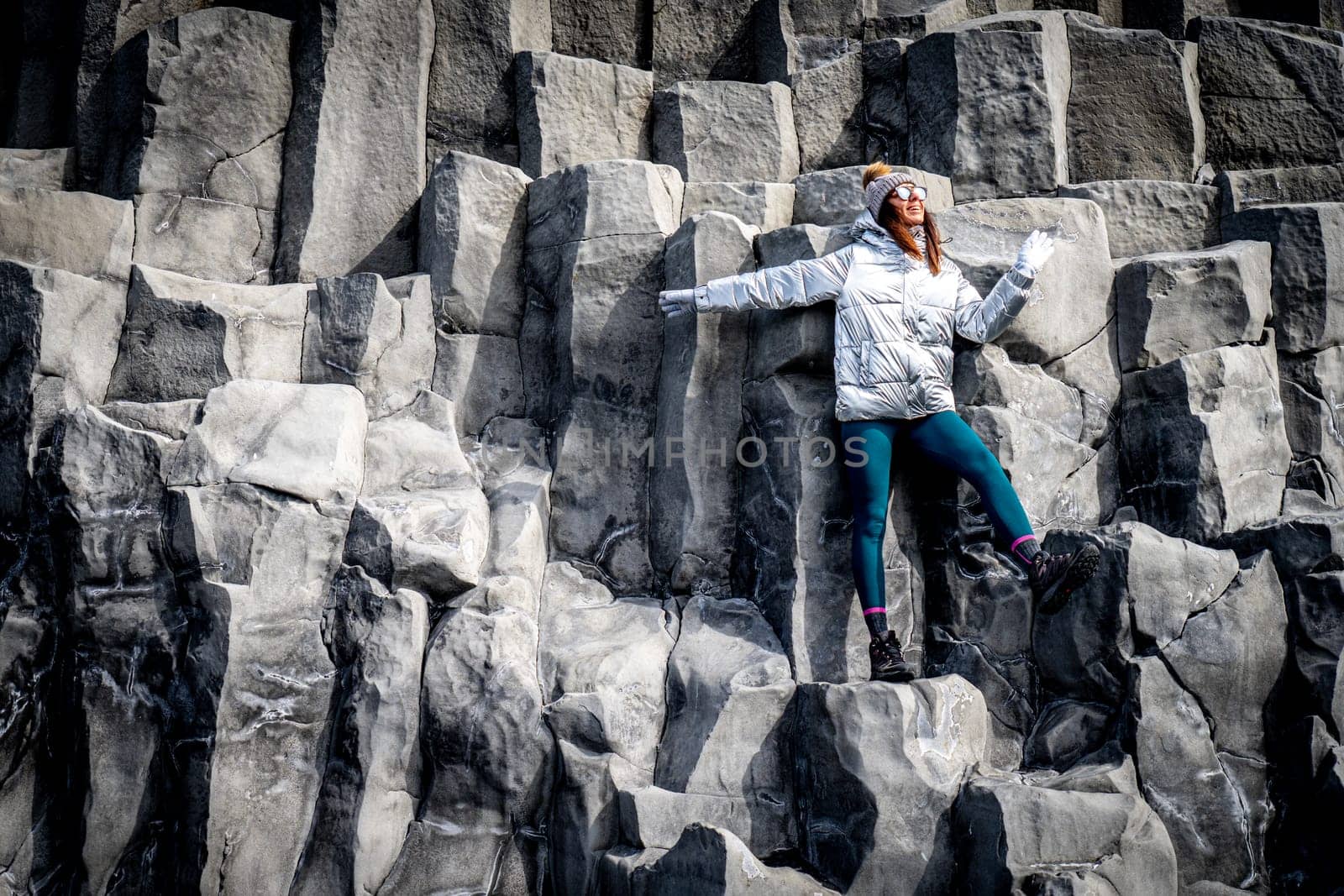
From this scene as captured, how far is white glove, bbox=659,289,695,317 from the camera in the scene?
531 centimetres

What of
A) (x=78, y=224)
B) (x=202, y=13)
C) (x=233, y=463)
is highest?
(x=202, y=13)

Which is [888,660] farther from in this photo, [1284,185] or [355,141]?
[355,141]

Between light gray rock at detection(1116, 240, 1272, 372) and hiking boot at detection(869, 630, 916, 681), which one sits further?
light gray rock at detection(1116, 240, 1272, 372)

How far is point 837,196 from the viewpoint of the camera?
6.27 m

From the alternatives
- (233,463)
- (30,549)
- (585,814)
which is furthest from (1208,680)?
(30,549)

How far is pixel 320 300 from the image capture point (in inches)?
228

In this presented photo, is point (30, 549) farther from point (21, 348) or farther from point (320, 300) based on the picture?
point (320, 300)

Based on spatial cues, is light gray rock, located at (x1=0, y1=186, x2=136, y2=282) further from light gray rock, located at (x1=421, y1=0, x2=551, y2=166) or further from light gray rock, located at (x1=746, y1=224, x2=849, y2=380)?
light gray rock, located at (x1=746, y1=224, x2=849, y2=380)

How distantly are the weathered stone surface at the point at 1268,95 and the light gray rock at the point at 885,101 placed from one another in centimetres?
194

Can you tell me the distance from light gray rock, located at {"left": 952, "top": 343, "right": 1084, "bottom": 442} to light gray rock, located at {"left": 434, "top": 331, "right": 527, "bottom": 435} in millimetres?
2267

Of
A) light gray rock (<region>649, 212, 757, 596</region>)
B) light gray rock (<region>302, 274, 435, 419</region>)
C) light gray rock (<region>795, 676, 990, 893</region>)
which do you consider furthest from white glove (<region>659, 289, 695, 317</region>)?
light gray rock (<region>795, 676, 990, 893</region>)

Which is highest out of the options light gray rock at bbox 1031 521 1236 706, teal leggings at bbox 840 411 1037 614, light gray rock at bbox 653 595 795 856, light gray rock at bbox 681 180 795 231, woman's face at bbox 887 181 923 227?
light gray rock at bbox 681 180 795 231

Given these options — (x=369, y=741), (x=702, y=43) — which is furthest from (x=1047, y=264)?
(x=369, y=741)

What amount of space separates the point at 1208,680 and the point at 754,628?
191cm
